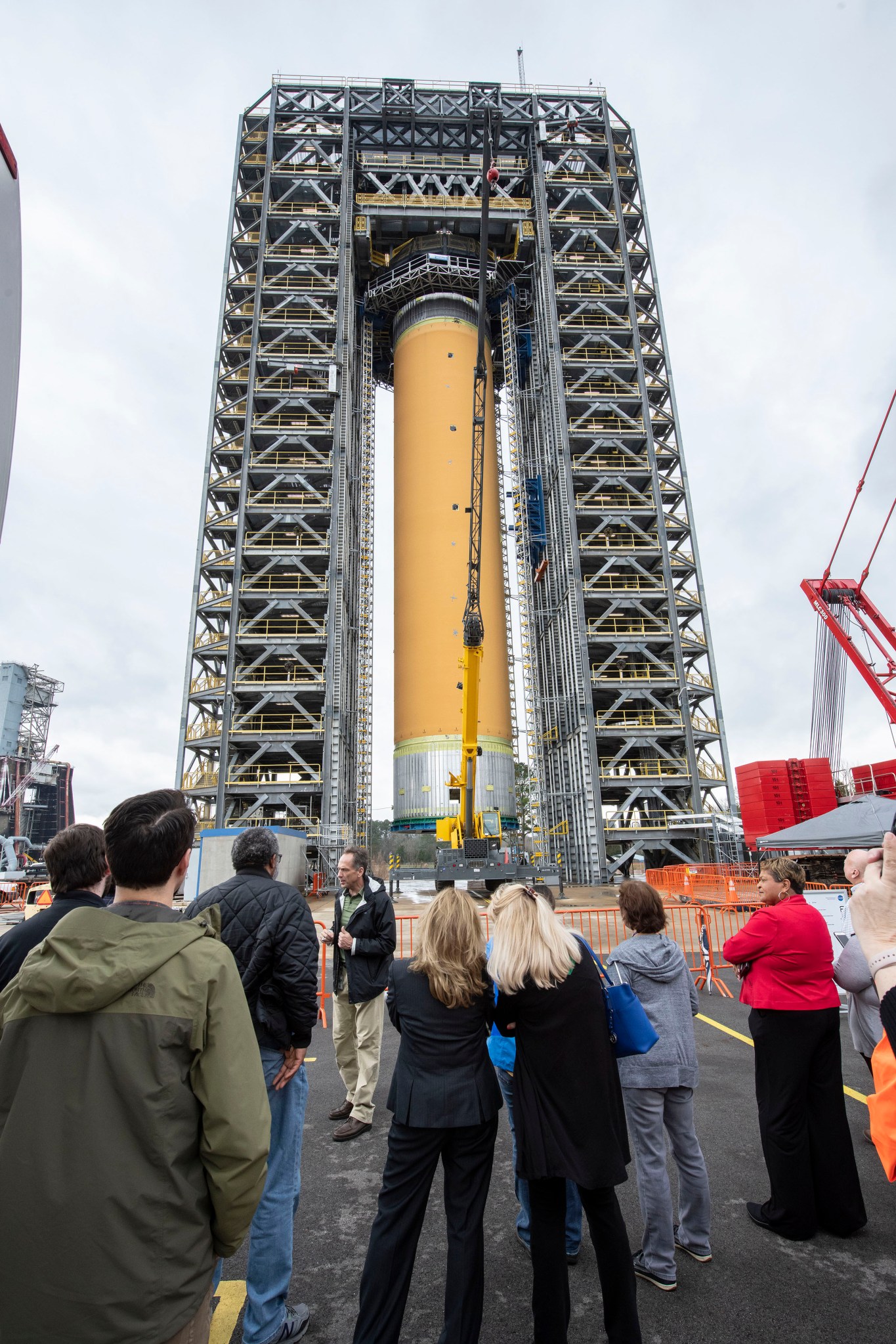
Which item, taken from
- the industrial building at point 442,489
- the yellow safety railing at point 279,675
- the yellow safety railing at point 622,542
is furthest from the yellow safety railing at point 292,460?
the yellow safety railing at point 622,542

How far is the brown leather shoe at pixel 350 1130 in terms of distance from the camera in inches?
200

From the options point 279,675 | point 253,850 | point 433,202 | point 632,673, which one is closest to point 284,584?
point 279,675

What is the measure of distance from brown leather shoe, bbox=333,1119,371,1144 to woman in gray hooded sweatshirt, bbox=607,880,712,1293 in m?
2.33

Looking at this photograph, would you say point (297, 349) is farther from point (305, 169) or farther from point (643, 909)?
point (643, 909)

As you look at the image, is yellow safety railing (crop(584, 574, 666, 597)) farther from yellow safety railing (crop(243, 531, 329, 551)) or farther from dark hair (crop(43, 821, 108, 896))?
dark hair (crop(43, 821, 108, 896))

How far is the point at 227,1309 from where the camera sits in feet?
10.7

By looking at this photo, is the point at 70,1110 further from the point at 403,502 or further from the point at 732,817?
the point at 403,502

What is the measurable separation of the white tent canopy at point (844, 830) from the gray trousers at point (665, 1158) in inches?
437

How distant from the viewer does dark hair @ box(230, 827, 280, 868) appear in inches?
138

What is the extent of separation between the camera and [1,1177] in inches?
65.9

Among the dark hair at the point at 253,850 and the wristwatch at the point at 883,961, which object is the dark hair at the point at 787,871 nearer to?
the wristwatch at the point at 883,961

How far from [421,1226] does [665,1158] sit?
132cm

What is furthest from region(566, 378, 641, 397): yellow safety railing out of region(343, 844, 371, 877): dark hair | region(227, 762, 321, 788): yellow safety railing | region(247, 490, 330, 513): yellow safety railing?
region(343, 844, 371, 877): dark hair

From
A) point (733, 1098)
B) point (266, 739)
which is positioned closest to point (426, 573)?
point (266, 739)
